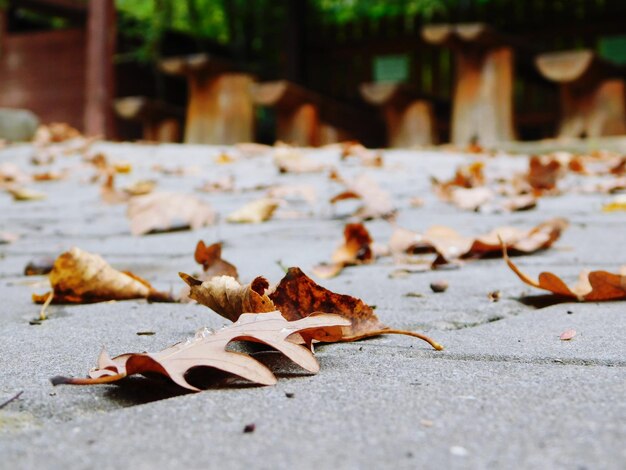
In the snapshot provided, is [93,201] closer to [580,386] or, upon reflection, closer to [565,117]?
[580,386]

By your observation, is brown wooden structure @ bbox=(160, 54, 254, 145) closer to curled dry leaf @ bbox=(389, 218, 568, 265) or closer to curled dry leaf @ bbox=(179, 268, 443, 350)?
curled dry leaf @ bbox=(389, 218, 568, 265)

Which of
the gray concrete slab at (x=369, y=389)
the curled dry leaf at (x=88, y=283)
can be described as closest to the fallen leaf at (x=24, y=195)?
the gray concrete slab at (x=369, y=389)

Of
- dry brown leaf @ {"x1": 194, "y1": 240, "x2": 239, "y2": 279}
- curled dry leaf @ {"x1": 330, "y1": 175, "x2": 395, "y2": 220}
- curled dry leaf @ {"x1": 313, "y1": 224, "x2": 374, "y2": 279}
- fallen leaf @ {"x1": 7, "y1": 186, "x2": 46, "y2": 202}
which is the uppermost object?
dry brown leaf @ {"x1": 194, "y1": 240, "x2": 239, "y2": 279}

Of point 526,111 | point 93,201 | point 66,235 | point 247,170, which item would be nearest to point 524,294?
point 66,235

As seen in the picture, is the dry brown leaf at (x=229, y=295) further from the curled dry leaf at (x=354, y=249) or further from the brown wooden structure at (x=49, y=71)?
the brown wooden structure at (x=49, y=71)

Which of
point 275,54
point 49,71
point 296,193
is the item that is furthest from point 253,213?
point 275,54

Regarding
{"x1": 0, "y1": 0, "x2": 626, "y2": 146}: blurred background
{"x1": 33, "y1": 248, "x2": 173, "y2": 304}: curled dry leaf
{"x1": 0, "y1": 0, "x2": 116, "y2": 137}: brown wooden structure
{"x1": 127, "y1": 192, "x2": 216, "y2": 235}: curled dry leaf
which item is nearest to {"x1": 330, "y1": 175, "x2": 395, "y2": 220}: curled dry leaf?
{"x1": 127, "y1": 192, "x2": 216, "y2": 235}: curled dry leaf

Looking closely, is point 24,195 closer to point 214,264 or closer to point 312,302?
point 214,264
